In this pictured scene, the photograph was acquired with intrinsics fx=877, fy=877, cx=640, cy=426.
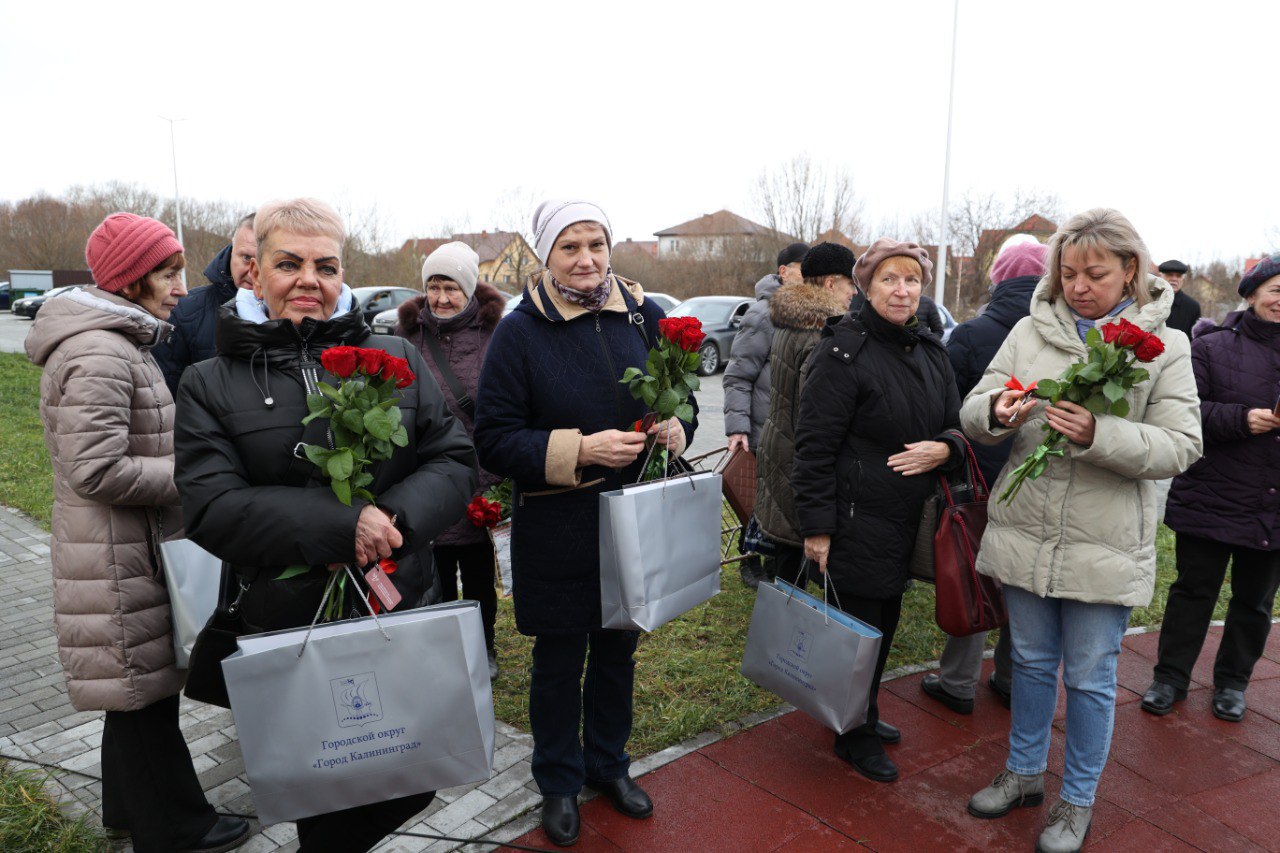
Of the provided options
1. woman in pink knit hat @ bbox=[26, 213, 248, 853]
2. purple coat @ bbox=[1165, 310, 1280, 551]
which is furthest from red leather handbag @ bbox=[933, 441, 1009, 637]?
woman in pink knit hat @ bbox=[26, 213, 248, 853]

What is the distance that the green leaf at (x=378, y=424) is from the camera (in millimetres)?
2053

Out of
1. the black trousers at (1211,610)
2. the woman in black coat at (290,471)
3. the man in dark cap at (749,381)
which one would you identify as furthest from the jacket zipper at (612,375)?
the black trousers at (1211,610)

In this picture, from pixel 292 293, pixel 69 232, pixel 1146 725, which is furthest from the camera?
pixel 69 232

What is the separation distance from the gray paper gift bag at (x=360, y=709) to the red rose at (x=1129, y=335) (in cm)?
200

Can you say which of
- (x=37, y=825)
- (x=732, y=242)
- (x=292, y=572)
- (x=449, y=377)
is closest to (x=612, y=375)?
(x=292, y=572)

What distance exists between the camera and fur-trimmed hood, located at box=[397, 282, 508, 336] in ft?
13.8

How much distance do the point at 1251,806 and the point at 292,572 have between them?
348 centimetres

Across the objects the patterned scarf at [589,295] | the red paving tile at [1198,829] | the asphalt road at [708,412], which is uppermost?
the patterned scarf at [589,295]

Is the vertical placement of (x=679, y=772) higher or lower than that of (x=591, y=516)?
lower

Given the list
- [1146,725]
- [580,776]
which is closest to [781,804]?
[580,776]

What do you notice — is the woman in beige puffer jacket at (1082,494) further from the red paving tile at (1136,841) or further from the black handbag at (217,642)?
A: the black handbag at (217,642)

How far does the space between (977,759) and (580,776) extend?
166cm

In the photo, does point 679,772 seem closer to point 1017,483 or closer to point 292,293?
point 1017,483

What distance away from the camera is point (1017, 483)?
2938 mm
